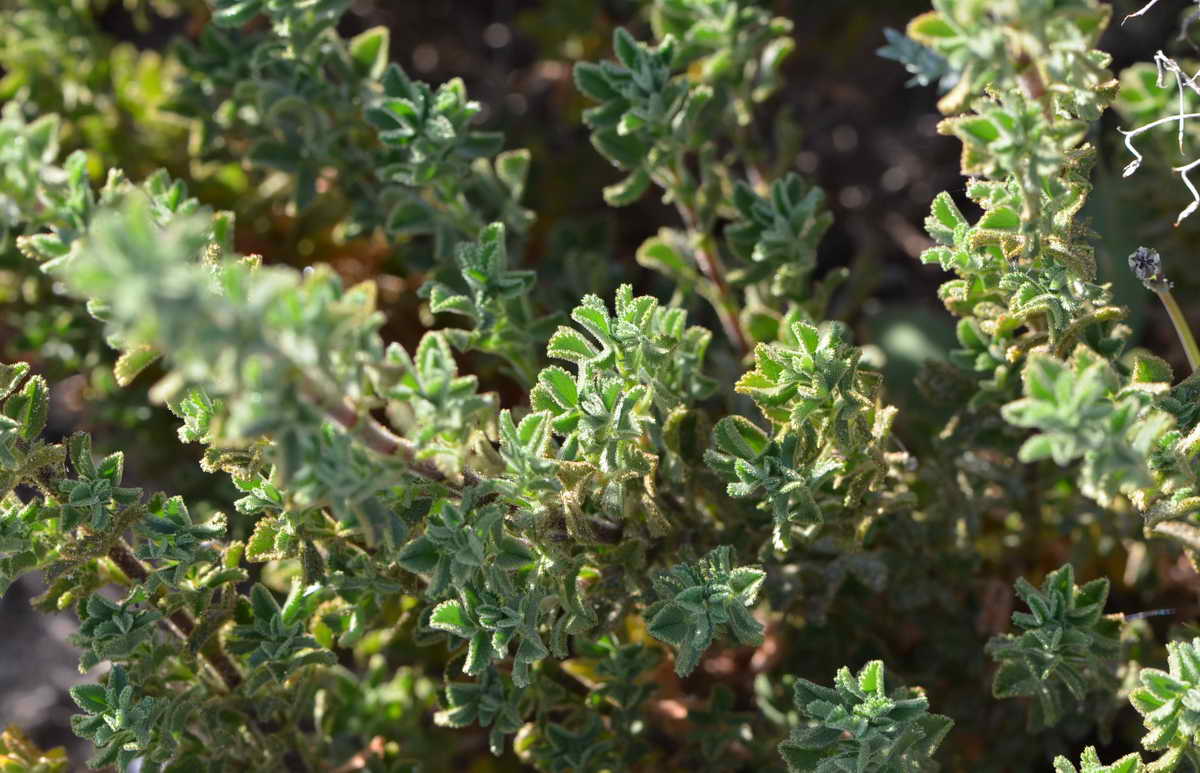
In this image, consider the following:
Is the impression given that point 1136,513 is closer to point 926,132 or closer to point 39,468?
point 926,132

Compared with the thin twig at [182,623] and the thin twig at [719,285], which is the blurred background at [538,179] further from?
the thin twig at [182,623]

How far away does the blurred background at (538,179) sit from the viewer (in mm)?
3094

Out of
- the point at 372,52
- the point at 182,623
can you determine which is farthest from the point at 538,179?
the point at 182,623

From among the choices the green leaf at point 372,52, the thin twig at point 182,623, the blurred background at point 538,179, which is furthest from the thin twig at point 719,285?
the thin twig at point 182,623

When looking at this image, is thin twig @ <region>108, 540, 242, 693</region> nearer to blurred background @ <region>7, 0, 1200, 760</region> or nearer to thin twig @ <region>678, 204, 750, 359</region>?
blurred background @ <region>7, 0, 1200, 760</region>

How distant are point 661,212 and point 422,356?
2362mm

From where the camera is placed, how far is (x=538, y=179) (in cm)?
371

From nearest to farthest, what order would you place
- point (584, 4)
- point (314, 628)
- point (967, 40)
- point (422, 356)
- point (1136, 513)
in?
point (422, 356), point (967, 40), point (314, 628), point (1136, 513), point (584, 4)

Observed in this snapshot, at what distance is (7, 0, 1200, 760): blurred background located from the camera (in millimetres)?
3094

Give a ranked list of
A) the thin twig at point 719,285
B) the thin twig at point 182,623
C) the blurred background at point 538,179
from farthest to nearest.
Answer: the blurred background at point 538,179, the thin twig at point 719,285, the thin twig at point 182,623

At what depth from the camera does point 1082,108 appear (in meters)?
1.92

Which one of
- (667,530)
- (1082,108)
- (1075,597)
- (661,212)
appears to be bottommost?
(661,212)

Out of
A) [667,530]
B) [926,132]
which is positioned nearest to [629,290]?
[667,530]

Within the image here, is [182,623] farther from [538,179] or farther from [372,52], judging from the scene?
[538,179]
